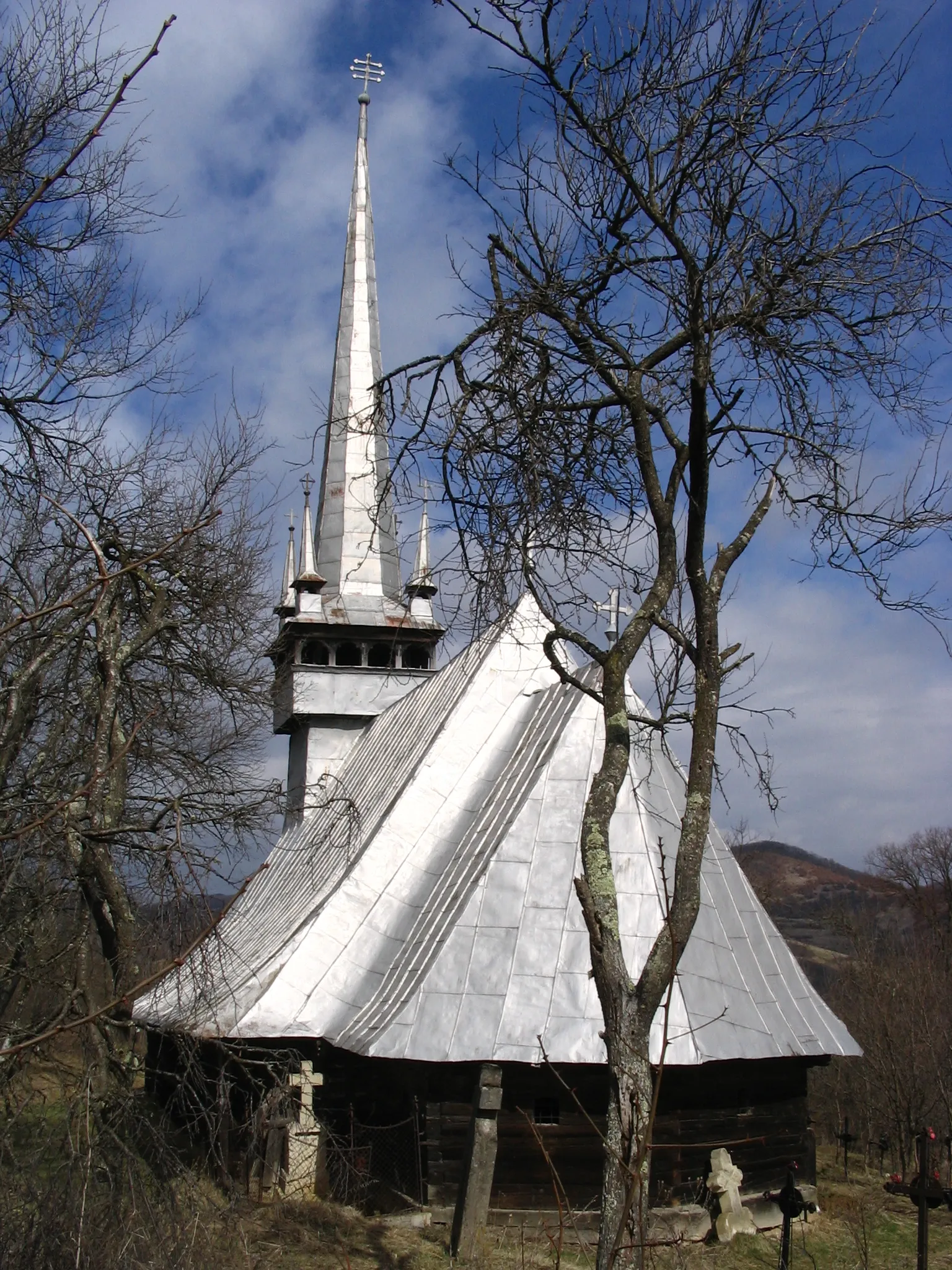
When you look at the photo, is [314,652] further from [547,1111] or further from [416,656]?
[547,1111]

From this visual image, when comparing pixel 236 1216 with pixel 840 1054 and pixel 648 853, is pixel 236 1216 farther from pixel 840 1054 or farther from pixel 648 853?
pixel 840 1054

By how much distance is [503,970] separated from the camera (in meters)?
11.2

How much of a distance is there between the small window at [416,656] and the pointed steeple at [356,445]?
98 centimetres

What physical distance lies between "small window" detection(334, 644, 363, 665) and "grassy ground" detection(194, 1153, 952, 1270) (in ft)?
36.9

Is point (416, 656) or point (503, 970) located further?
point (416, 656)

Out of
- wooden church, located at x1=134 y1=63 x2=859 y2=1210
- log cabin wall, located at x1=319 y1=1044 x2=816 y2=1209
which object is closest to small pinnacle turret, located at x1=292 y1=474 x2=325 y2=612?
wooden church, located at x1=134 y1=63 x2=859 y2=1210

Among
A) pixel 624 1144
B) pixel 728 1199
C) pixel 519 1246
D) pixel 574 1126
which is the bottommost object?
pixel 519 1246

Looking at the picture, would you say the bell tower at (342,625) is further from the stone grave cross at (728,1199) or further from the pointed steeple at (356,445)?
the stone grave cross at (728,1199)

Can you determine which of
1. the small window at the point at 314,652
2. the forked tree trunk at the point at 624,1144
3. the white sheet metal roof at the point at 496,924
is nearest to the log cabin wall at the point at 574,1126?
the white sheet metal roof at the point at 496,924

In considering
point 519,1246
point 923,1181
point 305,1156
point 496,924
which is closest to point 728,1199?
point 519,1246

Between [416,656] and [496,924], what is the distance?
10157 millimetres

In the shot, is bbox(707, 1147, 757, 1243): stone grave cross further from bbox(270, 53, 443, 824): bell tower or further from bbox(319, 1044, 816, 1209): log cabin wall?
bbox(270, 53, 443, 824): bell tower

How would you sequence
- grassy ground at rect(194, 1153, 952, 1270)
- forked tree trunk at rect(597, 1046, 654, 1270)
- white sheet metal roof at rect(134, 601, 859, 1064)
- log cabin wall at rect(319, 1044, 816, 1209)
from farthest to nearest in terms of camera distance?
white sheet metal roof at rect(134, 601, 859, 1064) → log cabin wall at rect(319, 1044, 816, 1209) → grassy ground at rect(194, 1153, 952, 1270) → forked tree trunk at rect(597, 1046, 654, 1270)

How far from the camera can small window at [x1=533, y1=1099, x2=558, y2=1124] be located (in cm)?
1087
